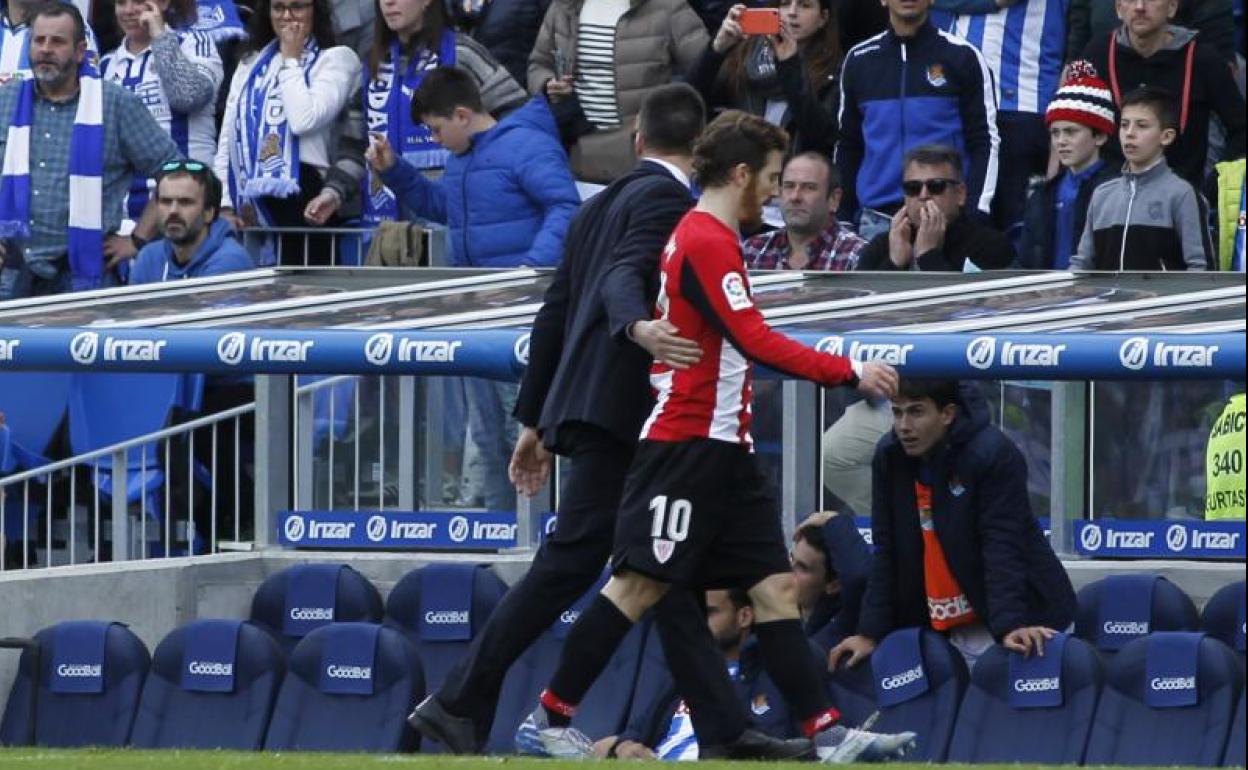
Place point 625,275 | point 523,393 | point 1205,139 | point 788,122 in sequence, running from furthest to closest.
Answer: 1. point 788,122
2. point 1205,139
3. point 523,393
4. point 625,275

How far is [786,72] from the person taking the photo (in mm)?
13336

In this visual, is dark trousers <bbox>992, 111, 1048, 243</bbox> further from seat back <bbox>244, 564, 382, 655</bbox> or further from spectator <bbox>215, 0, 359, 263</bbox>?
seat back <bbox>244, 564, 382, 655</bbox>

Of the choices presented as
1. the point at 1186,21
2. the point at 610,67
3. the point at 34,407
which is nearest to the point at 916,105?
the point at 1186,21

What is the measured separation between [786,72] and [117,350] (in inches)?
141

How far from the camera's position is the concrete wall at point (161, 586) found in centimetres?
1220

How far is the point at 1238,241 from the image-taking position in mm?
11977

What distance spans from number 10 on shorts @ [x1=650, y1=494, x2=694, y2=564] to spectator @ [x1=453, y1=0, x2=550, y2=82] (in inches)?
276

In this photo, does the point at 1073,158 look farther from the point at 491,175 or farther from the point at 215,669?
the point at 215,669

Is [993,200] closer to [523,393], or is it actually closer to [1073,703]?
[1073,703]

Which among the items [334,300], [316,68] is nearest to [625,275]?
[334,300]

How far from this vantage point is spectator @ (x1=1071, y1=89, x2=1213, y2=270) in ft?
38.9

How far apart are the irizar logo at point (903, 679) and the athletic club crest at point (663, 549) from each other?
2.43 m

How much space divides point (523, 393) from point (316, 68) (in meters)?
5.92

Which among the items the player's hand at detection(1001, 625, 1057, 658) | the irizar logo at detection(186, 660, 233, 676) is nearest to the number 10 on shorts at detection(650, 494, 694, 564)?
the player's hand at detection(1001, 625, 1057, 658)
